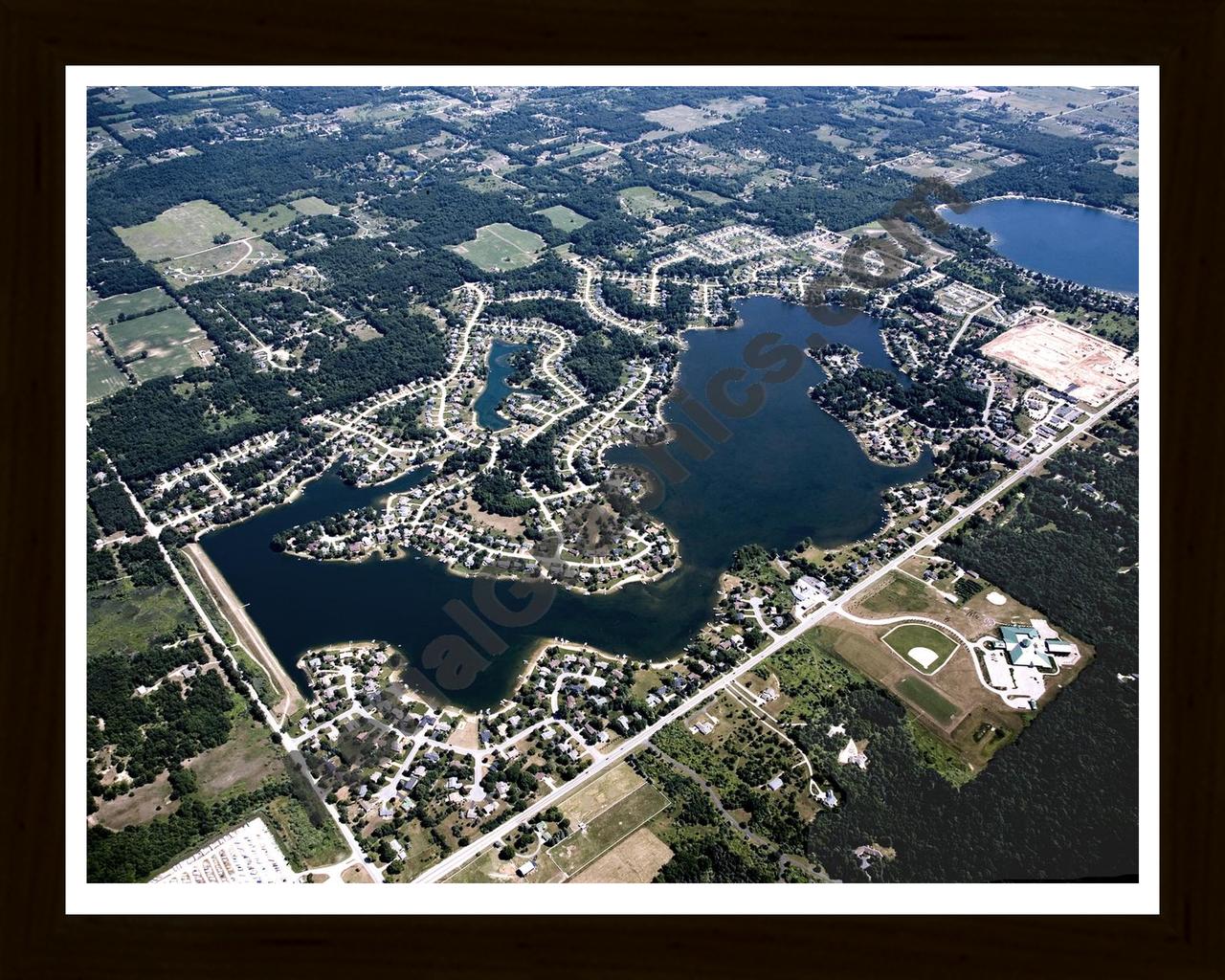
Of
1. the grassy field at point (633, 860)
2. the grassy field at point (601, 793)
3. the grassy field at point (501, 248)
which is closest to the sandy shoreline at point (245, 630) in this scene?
the grassy field at point (601, 793)

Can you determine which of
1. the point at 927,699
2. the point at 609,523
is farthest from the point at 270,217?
the point at 927,699

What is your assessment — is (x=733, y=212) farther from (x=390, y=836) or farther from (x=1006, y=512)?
(x=390, y=836)

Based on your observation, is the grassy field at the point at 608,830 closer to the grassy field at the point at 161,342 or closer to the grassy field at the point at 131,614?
the grassy field at the point at 131,614

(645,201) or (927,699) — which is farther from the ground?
(645,201)

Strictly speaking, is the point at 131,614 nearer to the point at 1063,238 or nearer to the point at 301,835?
the point at 301,835

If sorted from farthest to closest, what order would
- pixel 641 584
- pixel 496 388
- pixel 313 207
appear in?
pixel 313 207, pixel 496 388, pixel 641 584
